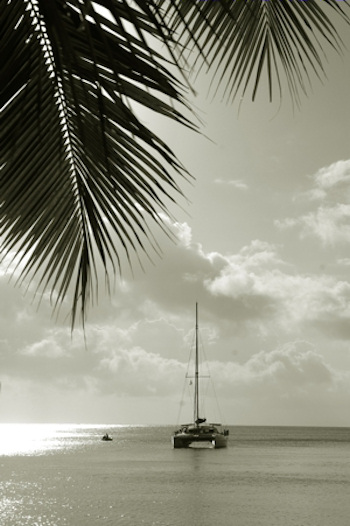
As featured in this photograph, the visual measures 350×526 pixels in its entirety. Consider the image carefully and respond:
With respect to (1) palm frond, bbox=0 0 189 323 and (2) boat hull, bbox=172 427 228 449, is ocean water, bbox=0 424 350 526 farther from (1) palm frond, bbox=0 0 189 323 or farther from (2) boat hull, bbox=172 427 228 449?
(1) palm frond, bbox=0 0 189 323

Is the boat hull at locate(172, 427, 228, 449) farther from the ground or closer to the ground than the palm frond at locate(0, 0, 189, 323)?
closer to the ground

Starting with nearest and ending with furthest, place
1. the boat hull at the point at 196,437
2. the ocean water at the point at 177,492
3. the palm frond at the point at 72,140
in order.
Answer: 1. the palm frond at the point at 72,140
2. the ocean water at the point at 177,492
3. the boat hull at the point at 196,437

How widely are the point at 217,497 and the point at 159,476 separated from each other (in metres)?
13.7

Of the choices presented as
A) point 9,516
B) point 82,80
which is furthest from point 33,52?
point 9,516

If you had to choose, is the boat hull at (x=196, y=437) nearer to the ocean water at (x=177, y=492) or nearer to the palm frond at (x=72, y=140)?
the ocean water at (x=177, y=492)

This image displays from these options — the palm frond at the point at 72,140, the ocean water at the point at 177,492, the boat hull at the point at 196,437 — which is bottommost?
the ocean water at the point at 177,492

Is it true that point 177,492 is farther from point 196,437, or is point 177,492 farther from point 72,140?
point 72,140

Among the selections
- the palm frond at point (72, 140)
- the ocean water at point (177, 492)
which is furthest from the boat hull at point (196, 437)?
the palm frond at point (72, 140)

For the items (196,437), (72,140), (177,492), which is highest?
(72,140)

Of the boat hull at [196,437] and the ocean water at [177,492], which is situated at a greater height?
the boat hull at [196,437]

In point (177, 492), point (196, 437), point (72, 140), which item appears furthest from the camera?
point (196, 437)

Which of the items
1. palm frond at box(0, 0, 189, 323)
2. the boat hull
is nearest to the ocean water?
the boat hull

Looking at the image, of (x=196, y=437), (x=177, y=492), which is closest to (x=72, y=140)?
(x=177, y=492)

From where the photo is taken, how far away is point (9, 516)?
37.8 metres
